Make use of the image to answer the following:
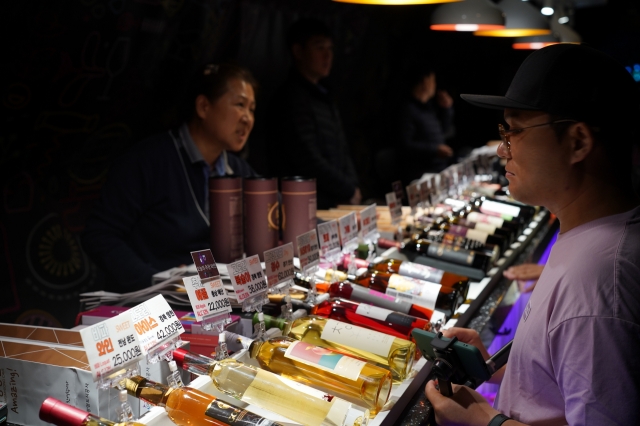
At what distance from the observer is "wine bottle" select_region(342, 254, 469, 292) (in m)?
2.04

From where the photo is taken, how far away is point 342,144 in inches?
190

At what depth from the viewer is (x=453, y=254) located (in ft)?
8.09

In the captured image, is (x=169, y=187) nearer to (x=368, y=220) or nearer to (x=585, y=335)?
(x=368, y=220)

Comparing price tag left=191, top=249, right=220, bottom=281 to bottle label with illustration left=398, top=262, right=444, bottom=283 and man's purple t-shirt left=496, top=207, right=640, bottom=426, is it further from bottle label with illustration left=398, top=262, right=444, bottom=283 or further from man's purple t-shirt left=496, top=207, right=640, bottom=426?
bottle label with illustration left=398, top=262, right=444, bottom=283

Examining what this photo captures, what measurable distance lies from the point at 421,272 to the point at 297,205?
1.92 feet

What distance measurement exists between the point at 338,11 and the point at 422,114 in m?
1.45

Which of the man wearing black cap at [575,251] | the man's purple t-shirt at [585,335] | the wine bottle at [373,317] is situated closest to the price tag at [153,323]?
the wine bottle at [373,317]

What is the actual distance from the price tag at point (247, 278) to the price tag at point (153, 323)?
241 millimetres

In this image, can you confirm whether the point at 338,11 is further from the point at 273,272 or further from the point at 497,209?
the point at 273,272

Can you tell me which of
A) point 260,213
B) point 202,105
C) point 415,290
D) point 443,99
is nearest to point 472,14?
point 202,105

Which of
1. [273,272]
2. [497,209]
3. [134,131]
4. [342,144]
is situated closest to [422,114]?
[342,144]

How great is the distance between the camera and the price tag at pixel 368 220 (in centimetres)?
238

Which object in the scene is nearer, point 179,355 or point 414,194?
point 179,355

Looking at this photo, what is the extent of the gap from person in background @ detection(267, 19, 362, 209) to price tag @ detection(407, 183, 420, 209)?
1388 millimetres
